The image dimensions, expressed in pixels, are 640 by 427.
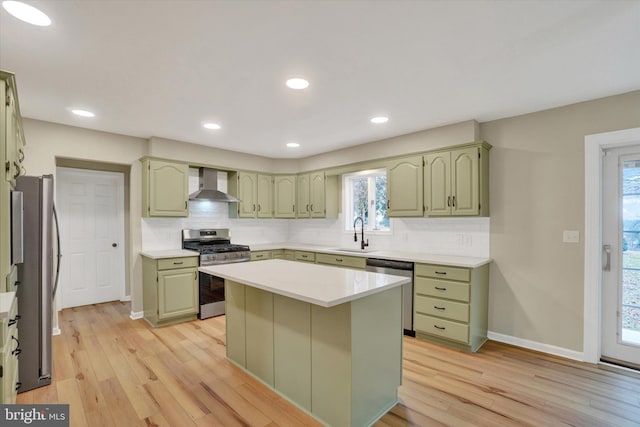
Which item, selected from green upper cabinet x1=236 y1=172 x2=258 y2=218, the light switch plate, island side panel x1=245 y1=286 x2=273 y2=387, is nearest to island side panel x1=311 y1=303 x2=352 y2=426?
island side panel x1=245 y1=286 x2=273 y2=387

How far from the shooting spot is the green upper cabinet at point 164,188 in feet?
13.1

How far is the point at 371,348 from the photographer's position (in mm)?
1990

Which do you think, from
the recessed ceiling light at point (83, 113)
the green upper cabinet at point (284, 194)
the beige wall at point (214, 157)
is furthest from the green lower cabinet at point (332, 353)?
the green upper cabinet at point (284, 194)

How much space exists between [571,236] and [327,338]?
2.60 metres

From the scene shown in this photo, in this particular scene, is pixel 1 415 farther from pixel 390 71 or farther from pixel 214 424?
pixel 390 71

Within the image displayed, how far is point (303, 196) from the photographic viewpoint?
5312 millimetres

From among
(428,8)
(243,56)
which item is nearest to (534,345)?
(428,8)

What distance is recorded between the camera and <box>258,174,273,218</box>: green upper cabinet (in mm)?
5230

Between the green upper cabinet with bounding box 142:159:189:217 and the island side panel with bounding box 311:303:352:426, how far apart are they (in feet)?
9.73

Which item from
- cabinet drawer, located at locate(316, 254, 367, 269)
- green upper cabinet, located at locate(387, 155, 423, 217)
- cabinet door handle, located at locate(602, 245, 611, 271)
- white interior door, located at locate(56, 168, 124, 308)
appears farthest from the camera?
white interior door, located at locate(56, 168, 124, 308)

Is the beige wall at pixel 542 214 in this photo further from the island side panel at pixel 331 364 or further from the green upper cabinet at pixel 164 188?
the green upper cabinet at pixel 164 188

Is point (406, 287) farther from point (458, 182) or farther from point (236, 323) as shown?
point (236, 323)

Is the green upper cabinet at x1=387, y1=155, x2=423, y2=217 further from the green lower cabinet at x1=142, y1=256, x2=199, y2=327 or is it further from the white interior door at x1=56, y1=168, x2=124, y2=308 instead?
the white interior door at x1=56, y1=168, x2=124, y2=308

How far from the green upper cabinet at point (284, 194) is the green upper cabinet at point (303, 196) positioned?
94 mm
